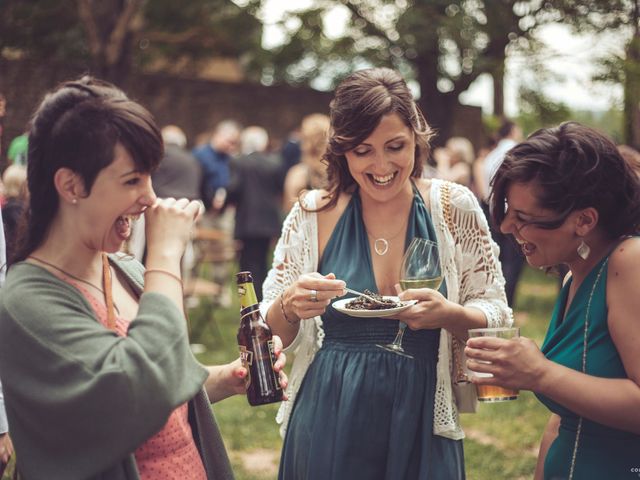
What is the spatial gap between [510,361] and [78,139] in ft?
3.91

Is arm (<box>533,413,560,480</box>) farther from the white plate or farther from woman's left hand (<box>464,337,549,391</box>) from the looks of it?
the white plate

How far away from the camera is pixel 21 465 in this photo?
1738 millimetres

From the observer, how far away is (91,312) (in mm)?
1771

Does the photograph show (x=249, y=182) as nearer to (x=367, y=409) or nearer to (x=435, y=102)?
(x=367, y=409)

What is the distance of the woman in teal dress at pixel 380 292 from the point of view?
8.28 feet

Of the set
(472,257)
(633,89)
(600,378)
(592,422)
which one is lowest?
(592,422)

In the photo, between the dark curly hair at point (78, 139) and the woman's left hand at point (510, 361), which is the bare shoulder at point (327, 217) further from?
the dark curly hair at point (78, 139)

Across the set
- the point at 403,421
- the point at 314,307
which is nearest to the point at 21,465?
the point at 314,307

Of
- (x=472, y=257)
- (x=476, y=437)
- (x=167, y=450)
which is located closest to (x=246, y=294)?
(x=167, y=450)

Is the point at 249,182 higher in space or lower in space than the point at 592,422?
higher

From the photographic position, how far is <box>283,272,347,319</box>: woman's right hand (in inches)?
92.7

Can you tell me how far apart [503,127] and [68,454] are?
851 centimetres

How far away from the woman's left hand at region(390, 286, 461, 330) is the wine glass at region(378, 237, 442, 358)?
75 millimetres

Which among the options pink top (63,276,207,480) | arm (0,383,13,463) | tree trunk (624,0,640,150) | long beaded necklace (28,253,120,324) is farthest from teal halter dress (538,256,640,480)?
tree trunk (624,0,640,150)
